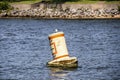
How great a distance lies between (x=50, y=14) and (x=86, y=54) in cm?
6159

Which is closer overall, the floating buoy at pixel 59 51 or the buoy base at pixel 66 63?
the floating buoy at pixel 59 51

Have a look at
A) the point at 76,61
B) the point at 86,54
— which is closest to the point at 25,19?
the point at 86,54

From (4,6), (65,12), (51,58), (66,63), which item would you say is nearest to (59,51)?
A: (66,63)

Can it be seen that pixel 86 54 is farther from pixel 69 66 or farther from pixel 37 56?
pixel 69 66

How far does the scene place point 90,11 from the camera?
106 m

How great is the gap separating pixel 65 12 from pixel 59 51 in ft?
226

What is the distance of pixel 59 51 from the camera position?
3872 cm

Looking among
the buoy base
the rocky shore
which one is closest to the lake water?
the buoy base

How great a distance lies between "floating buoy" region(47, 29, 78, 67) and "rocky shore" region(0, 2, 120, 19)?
216ft

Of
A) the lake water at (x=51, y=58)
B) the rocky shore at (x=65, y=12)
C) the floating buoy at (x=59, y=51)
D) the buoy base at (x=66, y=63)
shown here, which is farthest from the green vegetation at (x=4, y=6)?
the buoy base at (x=66, y=63)

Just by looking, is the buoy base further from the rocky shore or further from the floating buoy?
the rocky shore

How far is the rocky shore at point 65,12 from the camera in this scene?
105312 millimetres

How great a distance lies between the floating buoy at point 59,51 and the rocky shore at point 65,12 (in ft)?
216

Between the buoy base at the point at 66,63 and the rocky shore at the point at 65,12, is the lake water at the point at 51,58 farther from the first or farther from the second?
the rocky shore at the point at 65,12
